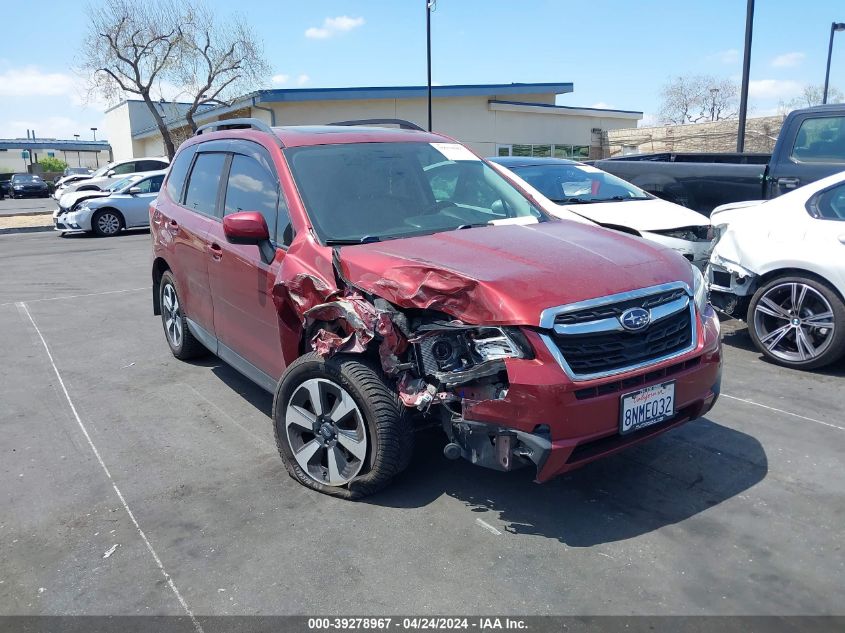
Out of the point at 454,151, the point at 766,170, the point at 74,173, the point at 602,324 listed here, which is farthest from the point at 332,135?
the point at 74,173

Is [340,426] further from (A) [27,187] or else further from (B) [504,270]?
(A) [27,187]

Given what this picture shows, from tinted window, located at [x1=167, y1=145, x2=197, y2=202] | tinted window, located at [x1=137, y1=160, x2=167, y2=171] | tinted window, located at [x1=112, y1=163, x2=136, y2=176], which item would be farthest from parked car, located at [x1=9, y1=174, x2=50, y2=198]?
tinted window, located at [x1=167, y1=145, x2=197, y2=202]

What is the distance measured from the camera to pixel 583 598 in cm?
290

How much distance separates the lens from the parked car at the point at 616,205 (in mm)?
7078

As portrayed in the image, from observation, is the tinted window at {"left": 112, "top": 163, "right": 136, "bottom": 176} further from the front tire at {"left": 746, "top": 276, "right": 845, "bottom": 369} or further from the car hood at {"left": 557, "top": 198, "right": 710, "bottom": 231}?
the front tire at {"left": 746, "top": 276, "right": 845, "bottom": 369}

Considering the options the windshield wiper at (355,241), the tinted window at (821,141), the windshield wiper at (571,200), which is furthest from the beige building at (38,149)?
the windshield wiper at (355,241)

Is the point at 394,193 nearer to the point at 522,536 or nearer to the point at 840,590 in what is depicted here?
the point at 522,536

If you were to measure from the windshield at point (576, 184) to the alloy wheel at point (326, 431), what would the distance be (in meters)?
5.03

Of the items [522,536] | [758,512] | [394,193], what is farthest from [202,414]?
[758,512]

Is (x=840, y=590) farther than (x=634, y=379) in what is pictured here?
No

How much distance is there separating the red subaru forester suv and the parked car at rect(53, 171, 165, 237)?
1478 centimetres

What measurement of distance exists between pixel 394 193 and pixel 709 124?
20.5 metres

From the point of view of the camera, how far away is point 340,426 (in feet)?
12.0

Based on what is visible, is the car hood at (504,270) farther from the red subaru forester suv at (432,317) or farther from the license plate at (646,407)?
the license plate at (646,407)
